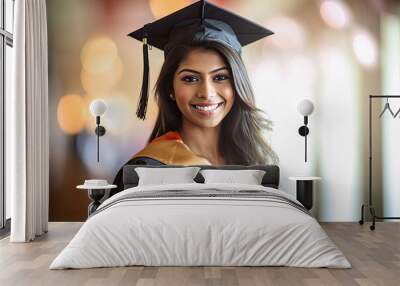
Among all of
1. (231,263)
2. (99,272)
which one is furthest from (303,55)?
(99,272)

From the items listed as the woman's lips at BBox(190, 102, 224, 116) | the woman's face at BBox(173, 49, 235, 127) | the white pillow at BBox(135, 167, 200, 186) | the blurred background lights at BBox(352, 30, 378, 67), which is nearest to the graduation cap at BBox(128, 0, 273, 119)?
the woman's face at BBox(173, 49, 235, 127)

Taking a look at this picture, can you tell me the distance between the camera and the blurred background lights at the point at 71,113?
306 inches

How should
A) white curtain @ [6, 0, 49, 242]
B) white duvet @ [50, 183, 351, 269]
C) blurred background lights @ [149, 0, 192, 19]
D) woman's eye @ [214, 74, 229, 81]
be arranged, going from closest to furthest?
white duvet @ [50, 183, 351, 269]
white curtain @ [6, 0, 49, 242]
woman's eye @ [214, 74, 229, 81]
blurred background lights @ [149, 0, 192, 19]

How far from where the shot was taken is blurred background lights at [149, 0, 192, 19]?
770 centimetres

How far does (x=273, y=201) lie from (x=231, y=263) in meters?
Answer: 0.83

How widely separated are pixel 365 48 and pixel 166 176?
309 cm

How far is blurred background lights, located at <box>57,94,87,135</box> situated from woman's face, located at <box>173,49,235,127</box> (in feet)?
4.09

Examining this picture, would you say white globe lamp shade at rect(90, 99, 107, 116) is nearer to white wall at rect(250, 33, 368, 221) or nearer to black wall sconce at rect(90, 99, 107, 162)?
black wall sconce at rect(90, 99, 107, 162)

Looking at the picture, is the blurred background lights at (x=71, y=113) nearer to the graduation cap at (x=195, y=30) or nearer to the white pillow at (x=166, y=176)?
the graduation cap at (x=195, y=30)

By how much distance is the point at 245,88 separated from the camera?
771cm

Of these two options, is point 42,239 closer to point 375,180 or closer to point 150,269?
point 150,269

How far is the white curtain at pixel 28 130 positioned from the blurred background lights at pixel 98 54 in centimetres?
96

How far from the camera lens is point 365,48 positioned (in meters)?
7.80

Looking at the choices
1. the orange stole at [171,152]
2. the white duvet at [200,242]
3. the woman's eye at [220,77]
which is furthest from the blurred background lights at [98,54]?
the white duvet at [200,242]
